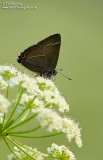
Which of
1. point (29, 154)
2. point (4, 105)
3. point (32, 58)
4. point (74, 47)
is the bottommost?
point (29, 154)

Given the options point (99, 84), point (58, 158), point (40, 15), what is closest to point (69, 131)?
point (58, 158)

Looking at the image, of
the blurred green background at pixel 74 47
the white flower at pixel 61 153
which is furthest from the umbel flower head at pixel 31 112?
the blurred green background at pixel 74 47

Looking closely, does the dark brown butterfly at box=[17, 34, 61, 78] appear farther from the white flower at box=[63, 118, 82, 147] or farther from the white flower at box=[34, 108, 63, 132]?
the white flower at box=[34, 108, 63, 132]

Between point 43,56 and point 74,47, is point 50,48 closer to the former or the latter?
point 43,56

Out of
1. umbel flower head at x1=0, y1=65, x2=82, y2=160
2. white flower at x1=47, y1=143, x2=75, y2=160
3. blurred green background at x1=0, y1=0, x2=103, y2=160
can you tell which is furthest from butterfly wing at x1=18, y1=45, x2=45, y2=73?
blurred green background at x1=0, y1=0, x2=103, y2=160

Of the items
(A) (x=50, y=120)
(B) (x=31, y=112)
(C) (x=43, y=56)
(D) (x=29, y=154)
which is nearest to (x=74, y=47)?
(C) (x=43, y=56)

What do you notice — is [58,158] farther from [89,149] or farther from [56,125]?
[89,149]
